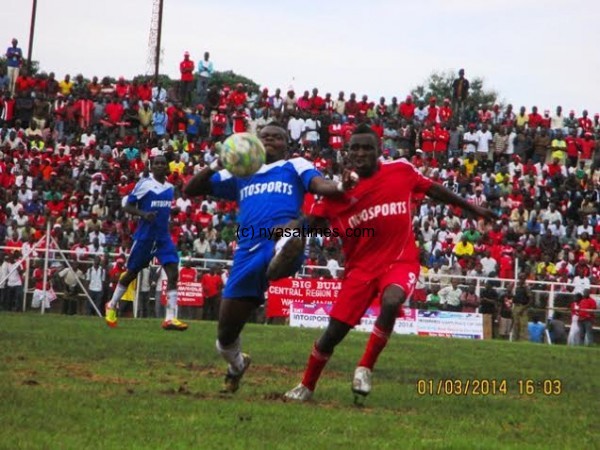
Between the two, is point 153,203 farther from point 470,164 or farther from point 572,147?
point 572,147

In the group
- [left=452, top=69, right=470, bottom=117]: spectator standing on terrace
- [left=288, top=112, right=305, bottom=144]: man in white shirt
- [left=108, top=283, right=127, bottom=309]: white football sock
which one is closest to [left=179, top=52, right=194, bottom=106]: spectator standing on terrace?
[left=288, top=112, right=305, bottom=144]: man in white shirt

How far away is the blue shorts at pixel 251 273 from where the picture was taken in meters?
10.2

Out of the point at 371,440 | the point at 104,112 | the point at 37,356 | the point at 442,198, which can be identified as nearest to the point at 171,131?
the point at 104,112

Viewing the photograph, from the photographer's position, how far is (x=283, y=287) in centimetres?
2927

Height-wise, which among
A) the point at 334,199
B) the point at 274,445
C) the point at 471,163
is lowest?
the point at 274,445

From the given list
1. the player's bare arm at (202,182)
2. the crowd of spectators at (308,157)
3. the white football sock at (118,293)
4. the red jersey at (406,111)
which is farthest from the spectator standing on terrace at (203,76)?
the player's bare arm at (202,182)

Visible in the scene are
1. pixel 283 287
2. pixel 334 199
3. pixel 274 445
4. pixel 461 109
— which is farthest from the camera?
pixel 461 109

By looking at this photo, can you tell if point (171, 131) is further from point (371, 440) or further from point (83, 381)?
point (371, 440)

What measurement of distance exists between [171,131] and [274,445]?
3301cm

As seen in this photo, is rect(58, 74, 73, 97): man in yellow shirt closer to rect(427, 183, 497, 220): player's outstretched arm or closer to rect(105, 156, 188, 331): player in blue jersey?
rect(105, 156, 188, 331): player in blue jersey

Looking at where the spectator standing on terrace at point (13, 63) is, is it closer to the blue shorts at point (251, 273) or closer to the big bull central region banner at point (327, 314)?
the big bull central region banner at point (327, 314)

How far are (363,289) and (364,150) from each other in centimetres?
117

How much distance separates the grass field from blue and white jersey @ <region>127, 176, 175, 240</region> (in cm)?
196

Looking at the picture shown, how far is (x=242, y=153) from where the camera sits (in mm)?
10070
